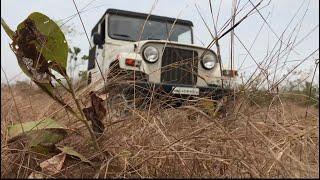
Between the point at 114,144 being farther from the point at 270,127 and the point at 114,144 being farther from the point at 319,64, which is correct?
the point at 319,64

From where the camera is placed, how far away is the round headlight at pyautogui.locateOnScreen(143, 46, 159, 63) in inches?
195

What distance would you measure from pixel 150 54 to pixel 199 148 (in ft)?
11.6

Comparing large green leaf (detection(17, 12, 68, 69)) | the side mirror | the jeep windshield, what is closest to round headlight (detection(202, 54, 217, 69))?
the jeep windshield

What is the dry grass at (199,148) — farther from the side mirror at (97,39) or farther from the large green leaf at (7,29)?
the side mirror at (97,39)

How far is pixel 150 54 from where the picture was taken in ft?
16.3

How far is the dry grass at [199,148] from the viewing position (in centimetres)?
126

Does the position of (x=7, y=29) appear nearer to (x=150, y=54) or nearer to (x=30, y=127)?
(x=30, y=127)

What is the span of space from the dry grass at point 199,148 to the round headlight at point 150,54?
3136 mm

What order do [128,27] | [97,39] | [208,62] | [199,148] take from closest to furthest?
[199,148], [208,62], [97,39], [128,27]

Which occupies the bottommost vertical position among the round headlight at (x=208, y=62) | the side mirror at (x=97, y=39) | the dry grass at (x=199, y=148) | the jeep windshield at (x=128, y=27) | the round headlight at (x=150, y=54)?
the dry grass at (x=199, y=148)

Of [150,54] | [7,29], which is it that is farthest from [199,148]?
[150,54]

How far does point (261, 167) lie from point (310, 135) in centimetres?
20

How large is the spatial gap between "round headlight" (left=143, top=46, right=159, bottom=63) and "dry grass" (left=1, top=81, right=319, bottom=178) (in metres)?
3.14

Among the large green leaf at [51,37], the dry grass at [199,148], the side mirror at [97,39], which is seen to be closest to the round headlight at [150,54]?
the side mirror at [97,39]
